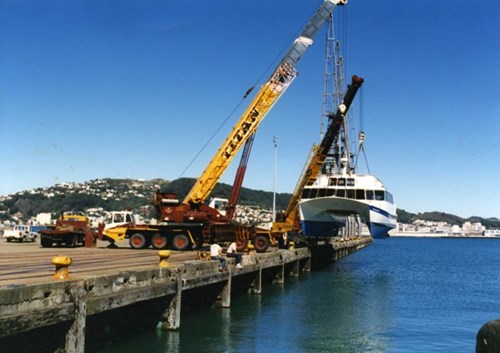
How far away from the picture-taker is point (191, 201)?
137ft

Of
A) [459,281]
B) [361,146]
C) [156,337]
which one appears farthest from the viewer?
[361,146]

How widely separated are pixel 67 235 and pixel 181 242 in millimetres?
10055

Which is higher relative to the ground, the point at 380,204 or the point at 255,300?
the point at 380,204

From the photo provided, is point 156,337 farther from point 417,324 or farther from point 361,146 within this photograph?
point 361,146

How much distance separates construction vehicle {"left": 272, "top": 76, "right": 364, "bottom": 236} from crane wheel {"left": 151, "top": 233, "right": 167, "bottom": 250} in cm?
972

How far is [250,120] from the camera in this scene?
43406 mm

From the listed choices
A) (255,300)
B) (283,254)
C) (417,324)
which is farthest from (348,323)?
(283,254)

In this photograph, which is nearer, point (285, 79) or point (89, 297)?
point (89, 297)

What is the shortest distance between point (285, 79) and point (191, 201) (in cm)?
1288

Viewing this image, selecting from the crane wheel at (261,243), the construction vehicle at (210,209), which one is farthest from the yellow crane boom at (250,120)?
the crane wheel at (261,243)

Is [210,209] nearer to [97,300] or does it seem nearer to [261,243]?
[261,243]

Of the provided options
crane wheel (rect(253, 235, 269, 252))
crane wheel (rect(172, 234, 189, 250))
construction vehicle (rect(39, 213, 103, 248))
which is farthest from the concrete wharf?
construction vehicle (rect(39, 213, 103, 248))

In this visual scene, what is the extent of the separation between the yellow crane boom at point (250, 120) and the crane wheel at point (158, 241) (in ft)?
10.7

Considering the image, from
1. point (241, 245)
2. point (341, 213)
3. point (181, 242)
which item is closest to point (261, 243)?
point (241, 245)
